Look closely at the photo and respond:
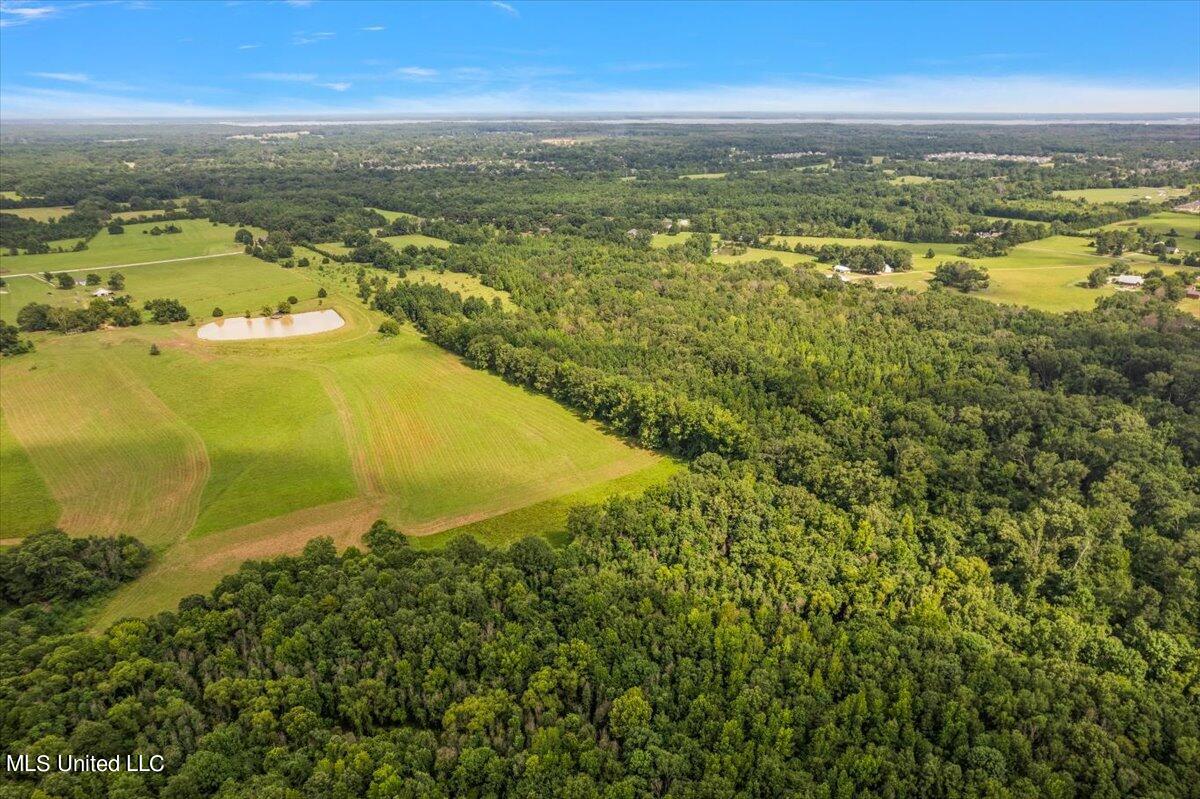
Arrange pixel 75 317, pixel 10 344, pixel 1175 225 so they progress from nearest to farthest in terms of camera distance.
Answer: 1. pixel 10 344
2. pixel 75 317
3. pixel 1175 225

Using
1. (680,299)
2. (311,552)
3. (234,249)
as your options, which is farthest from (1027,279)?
(234,249)

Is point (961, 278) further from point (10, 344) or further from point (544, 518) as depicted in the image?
point (10, 344)

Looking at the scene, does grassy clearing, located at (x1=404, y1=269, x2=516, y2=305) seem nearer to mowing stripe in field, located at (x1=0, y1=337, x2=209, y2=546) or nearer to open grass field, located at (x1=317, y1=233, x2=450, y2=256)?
open grass field, located at (x1=317, y1=233, x2=450, y2=256)

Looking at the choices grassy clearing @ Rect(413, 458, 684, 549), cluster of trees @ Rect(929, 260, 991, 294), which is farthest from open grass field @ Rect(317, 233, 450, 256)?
grassy clearing @ Rect(413, 458, 684, 549)

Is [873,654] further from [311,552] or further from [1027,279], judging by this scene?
[1027,279]

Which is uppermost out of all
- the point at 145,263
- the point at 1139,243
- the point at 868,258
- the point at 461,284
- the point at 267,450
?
the point at 1139,243

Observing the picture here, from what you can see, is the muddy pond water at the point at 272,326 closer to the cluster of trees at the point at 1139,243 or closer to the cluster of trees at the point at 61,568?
the cluster of trees at the point at 61,568

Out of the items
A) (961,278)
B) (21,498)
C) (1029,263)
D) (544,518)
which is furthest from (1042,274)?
(21,498)
